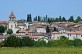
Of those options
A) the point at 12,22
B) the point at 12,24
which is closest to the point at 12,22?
the point at 12,22

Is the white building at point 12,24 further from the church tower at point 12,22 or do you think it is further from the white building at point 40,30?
the white building at point 40,30

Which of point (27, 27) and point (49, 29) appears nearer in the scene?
point (49, 29)

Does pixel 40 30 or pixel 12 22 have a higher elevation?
pixel 12 22

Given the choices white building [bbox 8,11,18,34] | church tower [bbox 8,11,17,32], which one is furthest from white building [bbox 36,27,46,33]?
church tower [bbox 8,11,17,32]

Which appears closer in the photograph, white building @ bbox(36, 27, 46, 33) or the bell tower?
the bell tower

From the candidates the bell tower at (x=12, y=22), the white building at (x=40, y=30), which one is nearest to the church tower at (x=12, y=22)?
the bell tower at (x=12, y=22)

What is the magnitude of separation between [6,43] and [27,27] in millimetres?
105432

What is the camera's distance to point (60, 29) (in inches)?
Answer: 5581

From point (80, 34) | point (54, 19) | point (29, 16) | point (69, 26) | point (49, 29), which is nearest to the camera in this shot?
point (80, 34)

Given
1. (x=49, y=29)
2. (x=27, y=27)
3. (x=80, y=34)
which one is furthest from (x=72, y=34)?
(x=27, y=27)

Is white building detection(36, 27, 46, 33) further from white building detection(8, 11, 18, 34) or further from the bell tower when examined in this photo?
the bell tower

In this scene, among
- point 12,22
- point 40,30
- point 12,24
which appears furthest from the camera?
point 40,30

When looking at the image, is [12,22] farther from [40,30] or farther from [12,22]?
[40,30]

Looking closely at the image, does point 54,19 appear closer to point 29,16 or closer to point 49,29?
point 29,16
